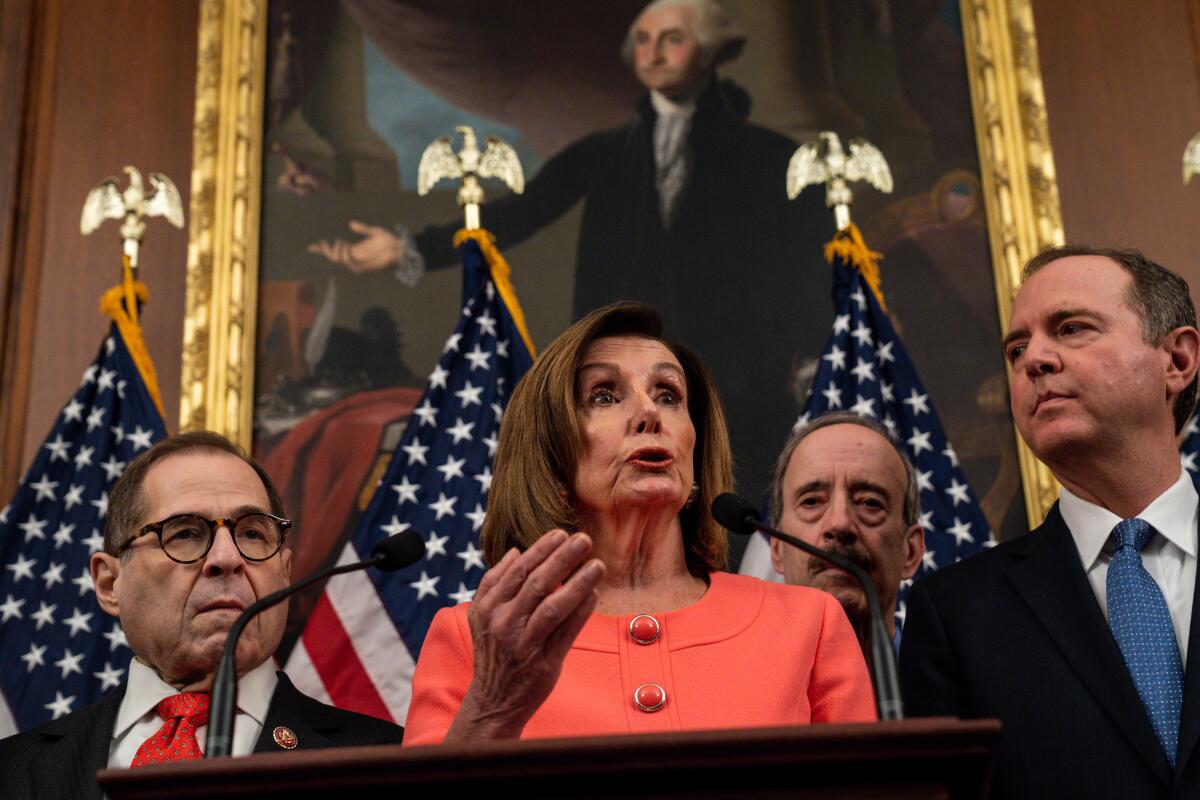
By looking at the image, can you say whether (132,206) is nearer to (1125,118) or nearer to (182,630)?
(182,630)

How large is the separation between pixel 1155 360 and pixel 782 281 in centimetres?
251

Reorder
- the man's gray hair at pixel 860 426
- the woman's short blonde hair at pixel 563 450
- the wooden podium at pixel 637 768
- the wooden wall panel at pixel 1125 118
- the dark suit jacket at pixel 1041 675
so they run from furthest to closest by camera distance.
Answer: the wooden wall panel at pixel 1125 118 < the man's gray hair at pixel 860 426 < the woman's short blonde hair at pixel 563 450 < the dark suit jacket at pixel 1041 675 < the wooden podium at pixel 637 768

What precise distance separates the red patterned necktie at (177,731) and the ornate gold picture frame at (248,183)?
230 centimetres

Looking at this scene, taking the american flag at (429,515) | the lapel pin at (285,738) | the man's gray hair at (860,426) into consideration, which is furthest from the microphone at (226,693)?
the american flag at (429,515)

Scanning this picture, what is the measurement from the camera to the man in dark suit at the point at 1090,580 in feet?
8.50

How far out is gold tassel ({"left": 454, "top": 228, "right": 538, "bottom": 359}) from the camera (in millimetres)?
5148

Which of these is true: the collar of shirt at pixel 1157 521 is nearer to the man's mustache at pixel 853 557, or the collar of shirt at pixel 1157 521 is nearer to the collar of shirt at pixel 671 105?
the man's mustache at pixel 853 557

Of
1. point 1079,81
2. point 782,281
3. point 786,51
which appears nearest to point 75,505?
point 782,281

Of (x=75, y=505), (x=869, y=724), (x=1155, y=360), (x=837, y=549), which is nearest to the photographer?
(x=869, y=724)

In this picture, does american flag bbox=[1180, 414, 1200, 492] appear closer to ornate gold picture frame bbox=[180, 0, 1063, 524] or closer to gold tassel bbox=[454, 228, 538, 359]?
ornate gold picture frame bbox=[180, 0, 1063, 524]

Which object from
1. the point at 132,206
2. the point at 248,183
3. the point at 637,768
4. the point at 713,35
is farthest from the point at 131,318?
the point at 637,768

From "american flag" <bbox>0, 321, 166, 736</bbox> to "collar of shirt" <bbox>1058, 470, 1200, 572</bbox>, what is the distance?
313 centimetres

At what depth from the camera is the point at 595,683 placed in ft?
8.02

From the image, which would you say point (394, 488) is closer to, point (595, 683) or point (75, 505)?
point (75, 505)
